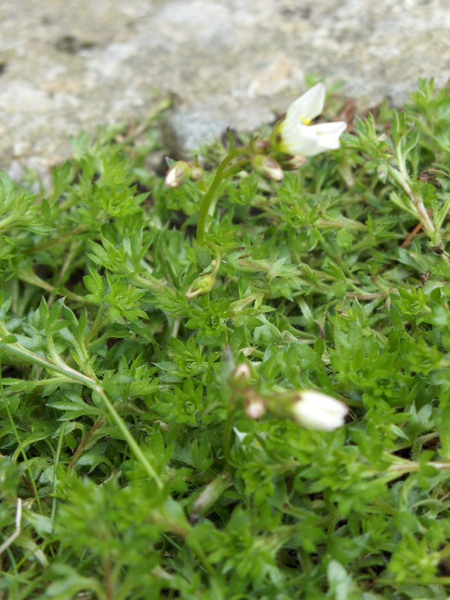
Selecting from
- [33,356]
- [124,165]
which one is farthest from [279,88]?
[33,356]

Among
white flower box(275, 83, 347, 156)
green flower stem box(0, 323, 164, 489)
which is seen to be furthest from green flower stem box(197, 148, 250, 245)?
green flower stem box(0, 323, 164, 489)

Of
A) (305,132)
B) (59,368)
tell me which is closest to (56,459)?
(59,368)

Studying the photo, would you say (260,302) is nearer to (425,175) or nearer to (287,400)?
(287,400)

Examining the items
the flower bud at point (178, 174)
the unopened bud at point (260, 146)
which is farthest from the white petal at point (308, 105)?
the flower bud at point (178, 174)

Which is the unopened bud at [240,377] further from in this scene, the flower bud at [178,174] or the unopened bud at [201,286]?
the flower bud at [178,174]

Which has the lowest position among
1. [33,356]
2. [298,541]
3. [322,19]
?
[298,541]

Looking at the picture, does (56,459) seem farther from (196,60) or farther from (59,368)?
(196,60)
